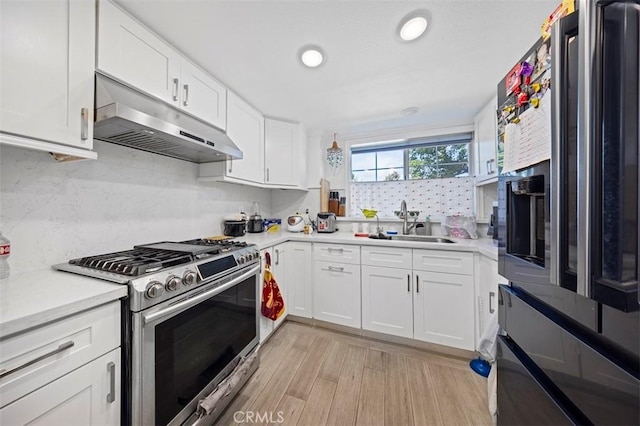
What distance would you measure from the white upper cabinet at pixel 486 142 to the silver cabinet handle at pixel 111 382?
8.32ft

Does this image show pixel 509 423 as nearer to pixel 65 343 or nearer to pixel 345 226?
pixel 65 343

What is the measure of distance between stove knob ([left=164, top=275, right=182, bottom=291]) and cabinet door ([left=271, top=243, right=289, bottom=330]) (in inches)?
40.2

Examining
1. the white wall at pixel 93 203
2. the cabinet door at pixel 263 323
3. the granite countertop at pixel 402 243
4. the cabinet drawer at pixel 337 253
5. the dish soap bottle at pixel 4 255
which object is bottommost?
the cabinet door at pixel 263 323

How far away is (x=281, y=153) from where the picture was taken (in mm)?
2453

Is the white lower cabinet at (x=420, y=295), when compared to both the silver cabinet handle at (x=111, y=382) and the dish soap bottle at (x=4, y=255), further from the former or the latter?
the dish soap bottle at (x=4, y=255)

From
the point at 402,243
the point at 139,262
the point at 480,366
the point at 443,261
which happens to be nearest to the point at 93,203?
the point at 139,262

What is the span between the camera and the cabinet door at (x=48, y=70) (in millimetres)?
768

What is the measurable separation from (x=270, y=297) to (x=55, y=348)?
49.4 inches

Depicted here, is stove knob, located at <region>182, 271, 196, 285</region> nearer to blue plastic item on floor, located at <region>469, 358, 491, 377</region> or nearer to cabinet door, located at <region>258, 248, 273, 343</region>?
cabinet door, located at <region>258, 248, 273, 343</region>

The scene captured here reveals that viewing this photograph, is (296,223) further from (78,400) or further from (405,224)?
(78,400)

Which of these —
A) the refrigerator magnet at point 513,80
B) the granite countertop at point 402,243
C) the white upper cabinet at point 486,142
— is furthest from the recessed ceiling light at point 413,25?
the granite countertop at point 402,243

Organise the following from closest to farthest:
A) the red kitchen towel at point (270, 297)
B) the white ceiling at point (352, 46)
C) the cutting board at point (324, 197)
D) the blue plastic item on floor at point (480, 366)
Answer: the white ceiling at point (352, 46) → the blue plastic item on floor at point (480, 366) → the red kitchen towel at point (270, 297) → the cutting board at point (324, 197)

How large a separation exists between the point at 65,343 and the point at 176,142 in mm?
1065

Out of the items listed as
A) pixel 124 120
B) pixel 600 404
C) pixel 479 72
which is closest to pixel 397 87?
pixel 479 72
